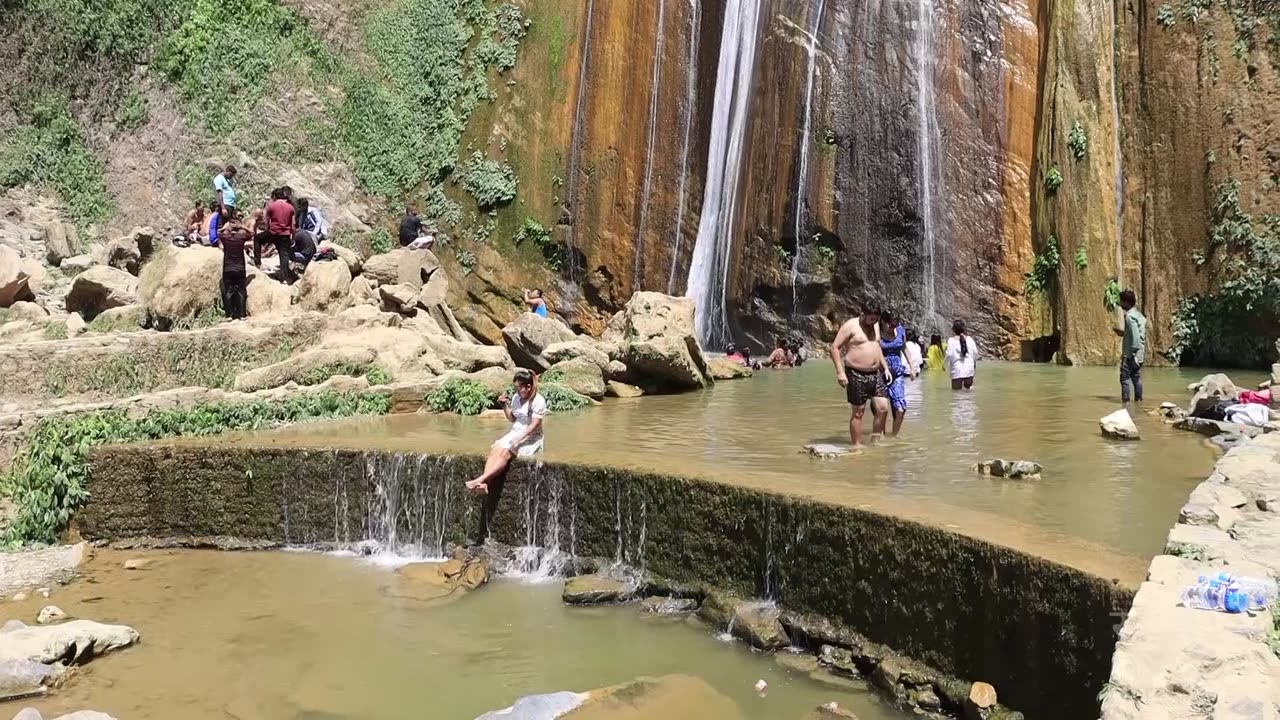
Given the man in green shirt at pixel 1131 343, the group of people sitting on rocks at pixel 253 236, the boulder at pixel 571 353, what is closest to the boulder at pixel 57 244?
the group of people sitting on rocks at pixel 253 236

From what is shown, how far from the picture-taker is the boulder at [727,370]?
1722cm

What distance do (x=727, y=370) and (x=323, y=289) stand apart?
22.5 ft

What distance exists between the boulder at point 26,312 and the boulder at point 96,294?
25.3 inches

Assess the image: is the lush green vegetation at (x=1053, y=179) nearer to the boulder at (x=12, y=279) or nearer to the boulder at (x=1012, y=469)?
the boulder at (x=1012, y=469)

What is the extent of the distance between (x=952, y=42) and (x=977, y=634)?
1661 cm

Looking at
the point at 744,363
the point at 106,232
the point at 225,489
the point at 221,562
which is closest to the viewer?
the point at 221,562

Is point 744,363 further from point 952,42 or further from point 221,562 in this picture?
point 221,562

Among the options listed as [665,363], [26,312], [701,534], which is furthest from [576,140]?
[701,534]

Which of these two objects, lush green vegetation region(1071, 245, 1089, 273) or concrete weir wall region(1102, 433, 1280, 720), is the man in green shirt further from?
lush green vegetation region(1071, 245, 1089, 273)

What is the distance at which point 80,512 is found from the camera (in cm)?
961

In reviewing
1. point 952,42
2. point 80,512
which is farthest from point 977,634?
point 952,42

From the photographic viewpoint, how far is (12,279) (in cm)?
1439

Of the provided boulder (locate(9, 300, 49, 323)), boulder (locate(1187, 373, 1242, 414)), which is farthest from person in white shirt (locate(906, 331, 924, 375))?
boulder (locate(9, 300, 49, 323))

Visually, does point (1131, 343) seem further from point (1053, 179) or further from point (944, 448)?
point (1053, 179)
